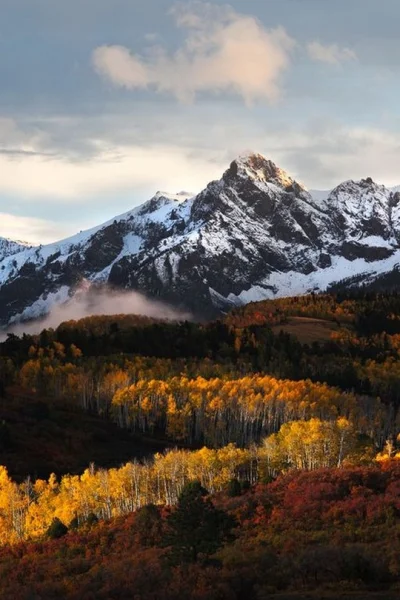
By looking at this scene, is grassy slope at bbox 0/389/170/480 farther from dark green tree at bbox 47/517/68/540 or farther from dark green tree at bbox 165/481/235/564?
dark green tree at bbox 165/481/235/564

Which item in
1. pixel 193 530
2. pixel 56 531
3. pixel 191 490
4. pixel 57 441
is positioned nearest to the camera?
pixel 193 530

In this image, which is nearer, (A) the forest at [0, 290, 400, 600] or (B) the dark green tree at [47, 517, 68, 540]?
(A) the forest at [0, 290, 400, 600]

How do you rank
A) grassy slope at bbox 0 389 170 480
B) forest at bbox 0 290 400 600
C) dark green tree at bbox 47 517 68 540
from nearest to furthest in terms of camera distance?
forest at bbox 0 290 400 600, dark green tree at bbox 47 517 68 540, grassy slope at bbox 0 389 170 480

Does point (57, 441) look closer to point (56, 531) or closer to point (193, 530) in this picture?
point (56, 531)

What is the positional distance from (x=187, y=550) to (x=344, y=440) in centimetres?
7140

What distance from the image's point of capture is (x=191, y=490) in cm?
4616

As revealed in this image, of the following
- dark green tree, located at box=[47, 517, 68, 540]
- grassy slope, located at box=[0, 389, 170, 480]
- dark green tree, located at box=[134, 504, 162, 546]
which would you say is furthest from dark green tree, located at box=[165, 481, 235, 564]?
grassy slope, located at box=[0, 389, 170, 480]

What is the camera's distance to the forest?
39719 millimetres

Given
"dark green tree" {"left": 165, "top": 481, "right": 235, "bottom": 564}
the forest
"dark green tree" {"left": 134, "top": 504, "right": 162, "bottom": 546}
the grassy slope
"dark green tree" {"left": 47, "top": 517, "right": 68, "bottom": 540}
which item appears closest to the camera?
the forest

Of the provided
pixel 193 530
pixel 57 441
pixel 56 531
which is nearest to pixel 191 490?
pixel 193 530

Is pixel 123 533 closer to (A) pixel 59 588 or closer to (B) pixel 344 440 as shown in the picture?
(A) pixel 59 588

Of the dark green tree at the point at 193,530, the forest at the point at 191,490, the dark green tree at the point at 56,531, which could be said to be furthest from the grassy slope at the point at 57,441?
the dark green tree at the point at 193,530

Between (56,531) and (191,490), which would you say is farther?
(56,531)

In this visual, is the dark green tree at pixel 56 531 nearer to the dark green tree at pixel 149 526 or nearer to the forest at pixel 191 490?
the forest at pixel 191 490
